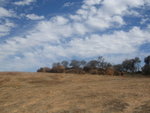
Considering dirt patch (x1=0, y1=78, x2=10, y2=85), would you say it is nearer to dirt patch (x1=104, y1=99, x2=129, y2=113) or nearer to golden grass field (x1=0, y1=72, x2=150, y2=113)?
golden grass field (x1=0, y1=72, x2=150, y2=113)

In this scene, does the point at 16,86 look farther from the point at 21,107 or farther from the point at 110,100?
the point at 110,100

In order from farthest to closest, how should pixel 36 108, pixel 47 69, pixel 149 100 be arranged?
pixel 47 69 < pixel 36 108 < pixel 149 100

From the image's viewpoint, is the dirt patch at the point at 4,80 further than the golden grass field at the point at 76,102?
Yes

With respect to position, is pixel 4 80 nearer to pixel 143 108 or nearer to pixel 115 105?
pixel 115 105

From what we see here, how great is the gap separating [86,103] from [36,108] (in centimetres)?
238

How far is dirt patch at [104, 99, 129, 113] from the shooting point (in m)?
10.5

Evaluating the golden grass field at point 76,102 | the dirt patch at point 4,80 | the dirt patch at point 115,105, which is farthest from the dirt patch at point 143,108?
the dirt patch at point 4,80

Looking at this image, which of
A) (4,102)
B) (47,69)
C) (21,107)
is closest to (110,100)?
(21,107)

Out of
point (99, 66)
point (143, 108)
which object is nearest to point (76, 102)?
point (143, 108)

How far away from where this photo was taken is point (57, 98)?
45.1 ft

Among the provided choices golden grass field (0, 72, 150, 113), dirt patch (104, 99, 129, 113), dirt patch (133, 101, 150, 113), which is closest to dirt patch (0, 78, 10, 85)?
golden grass field (0, 72, 150, 113)

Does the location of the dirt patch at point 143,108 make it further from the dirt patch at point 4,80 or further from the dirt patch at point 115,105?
the dirt patch at point 4,80

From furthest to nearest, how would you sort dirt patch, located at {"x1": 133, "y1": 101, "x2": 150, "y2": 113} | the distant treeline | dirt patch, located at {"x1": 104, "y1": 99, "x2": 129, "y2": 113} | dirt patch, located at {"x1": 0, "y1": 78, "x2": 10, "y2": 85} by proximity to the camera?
the distant treeline < dirt patch, located at {"x1": 0, "y1": 78, "x2": 10, "y2": 85} < dirt patch, located at {"x1": 104, "y1": 99, "x2": 129, "y2": 113} < dirt patch, located at {"x1": 133, "y1": 101, "x2": 150, "y2": 113}

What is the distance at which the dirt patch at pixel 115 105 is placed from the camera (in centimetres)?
1049
